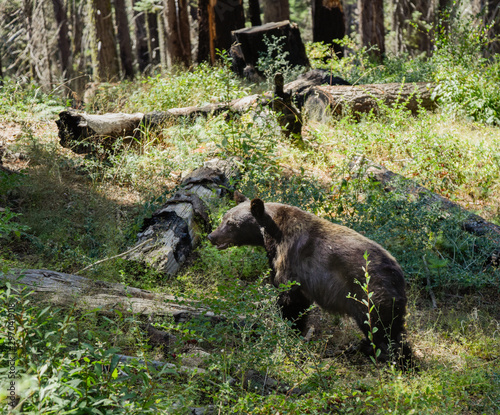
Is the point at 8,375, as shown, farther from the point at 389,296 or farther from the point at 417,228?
the point at 417,228

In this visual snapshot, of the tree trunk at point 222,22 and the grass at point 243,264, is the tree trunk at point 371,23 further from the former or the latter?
the grass at point 243,264

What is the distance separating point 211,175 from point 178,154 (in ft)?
5.70

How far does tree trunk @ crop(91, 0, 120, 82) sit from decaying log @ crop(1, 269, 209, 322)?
450 inches

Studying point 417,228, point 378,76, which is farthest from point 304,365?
point 378,76

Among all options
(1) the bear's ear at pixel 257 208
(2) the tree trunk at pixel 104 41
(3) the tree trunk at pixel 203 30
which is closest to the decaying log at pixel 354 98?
(1) the bear's ear at pixel 257 208

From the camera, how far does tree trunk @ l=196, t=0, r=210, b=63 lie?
17516mm

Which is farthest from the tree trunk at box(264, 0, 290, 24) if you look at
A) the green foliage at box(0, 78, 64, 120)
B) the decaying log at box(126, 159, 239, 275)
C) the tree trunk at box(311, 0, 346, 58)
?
the decaying log at box(126, 159, 239, 275)

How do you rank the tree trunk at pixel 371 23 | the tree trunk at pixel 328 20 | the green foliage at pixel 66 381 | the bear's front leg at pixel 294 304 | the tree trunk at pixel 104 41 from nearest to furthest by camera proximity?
the green foliage at pixel 66 381 → the bear's front leg at pixel 294 304 → the tree trunk at pixel 104 41 → the tree trunk at pixel 328 20 → the tree trunk at pixel 371 23

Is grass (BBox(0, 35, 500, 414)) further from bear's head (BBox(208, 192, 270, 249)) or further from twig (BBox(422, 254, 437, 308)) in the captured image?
bear's head (BBox(208, 192, 270, 249))

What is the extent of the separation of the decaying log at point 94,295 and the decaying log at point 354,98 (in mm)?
7586

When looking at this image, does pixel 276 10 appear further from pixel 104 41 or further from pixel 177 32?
pixel 104 41

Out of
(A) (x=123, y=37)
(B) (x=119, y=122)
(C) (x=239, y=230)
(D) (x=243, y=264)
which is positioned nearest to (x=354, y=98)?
(B) (x=119, y=122)

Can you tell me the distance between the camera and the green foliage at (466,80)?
11844mm

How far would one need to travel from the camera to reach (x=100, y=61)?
52.9ft
